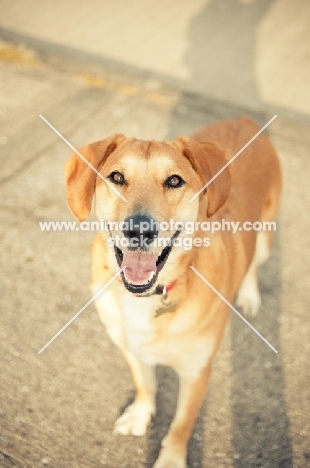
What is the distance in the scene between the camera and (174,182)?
2.36 metres

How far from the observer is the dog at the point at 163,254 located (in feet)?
7.42

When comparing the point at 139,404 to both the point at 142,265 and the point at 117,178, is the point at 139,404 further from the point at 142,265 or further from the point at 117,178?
the point at 117,178

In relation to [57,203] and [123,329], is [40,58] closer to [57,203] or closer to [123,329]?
[57,203]

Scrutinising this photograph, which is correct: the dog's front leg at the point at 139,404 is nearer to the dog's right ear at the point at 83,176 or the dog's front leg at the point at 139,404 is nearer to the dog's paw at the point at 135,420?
the dog's paw at the point at 135,420

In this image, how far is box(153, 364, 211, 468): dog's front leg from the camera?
2521mm

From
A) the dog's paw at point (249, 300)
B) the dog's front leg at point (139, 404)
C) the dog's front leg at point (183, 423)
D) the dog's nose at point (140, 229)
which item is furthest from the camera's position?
the dog's paw at point (249, 300)

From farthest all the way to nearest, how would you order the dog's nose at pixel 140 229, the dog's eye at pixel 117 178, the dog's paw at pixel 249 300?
the dog's paw at pixel 249 300 → the dog's eye at pixel 117 178 → the dog's nose at pixel 140 229

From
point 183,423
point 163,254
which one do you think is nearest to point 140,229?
point 163,254

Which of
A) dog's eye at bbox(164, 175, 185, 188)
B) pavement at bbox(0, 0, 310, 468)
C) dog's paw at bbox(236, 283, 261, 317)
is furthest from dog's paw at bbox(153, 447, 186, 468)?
dog's eye at bbox(164, 175, 185, 188)

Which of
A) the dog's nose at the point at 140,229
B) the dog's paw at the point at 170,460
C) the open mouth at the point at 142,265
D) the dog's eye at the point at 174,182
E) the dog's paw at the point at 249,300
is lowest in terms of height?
the dog's paw at the point at 170,460

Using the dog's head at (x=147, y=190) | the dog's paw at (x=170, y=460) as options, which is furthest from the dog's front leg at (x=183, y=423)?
the dog's head at (x=147, y=190)

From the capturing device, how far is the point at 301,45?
680 cm

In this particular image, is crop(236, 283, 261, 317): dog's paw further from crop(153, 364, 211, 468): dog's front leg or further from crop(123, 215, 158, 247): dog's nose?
crop(123, 215, 158, 247): dog's nose

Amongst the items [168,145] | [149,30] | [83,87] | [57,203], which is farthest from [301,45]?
[168,145]
